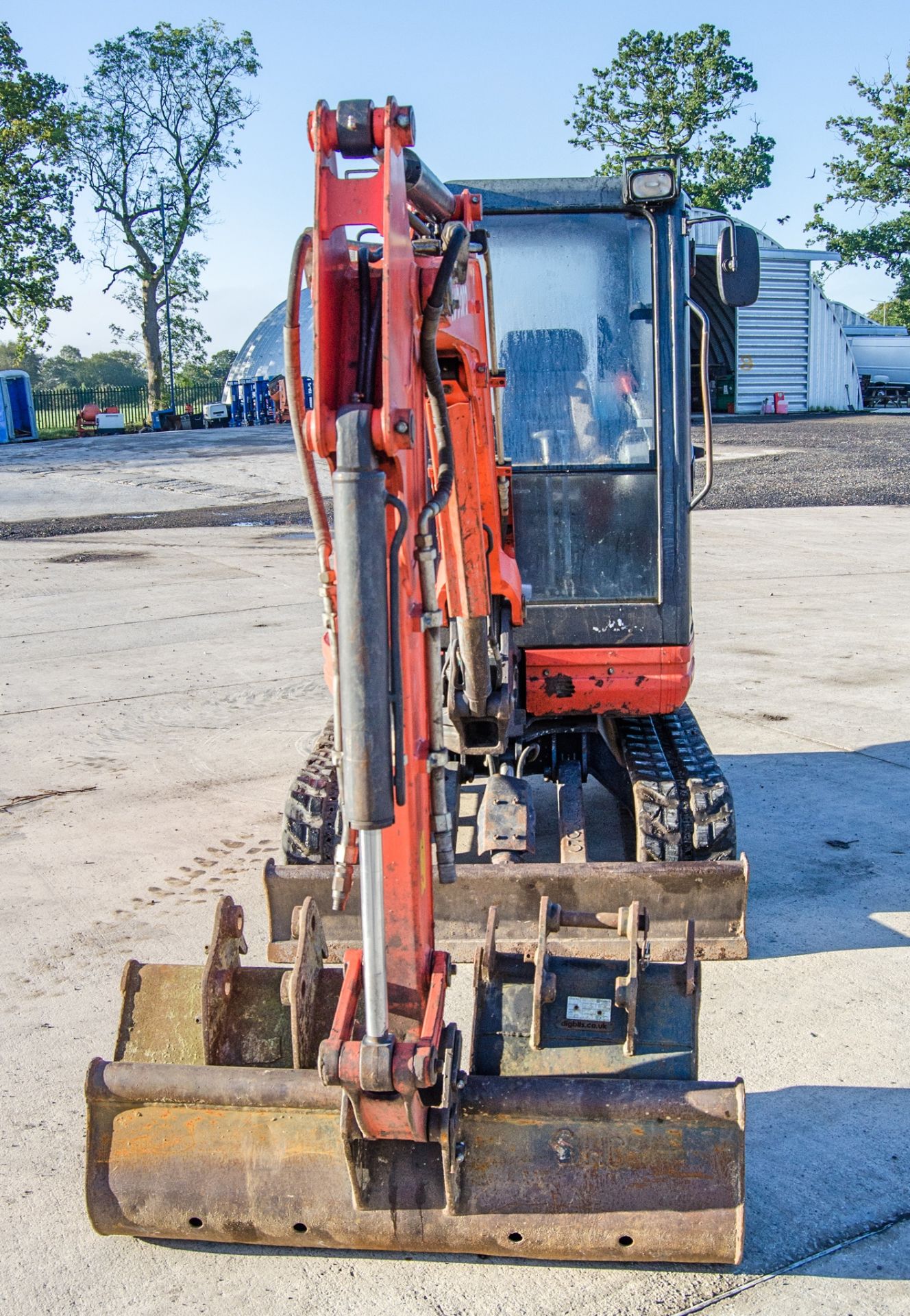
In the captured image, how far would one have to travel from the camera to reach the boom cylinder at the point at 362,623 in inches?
109

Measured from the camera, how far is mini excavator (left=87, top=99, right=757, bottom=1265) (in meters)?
2.95

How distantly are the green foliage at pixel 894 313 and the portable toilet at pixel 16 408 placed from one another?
31559 millimetres

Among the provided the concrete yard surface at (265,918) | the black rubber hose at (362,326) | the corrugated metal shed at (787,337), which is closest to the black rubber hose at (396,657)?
the black rubber hose at (362,326)

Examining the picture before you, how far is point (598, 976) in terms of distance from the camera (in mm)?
3740

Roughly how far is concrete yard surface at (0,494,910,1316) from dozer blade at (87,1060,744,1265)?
124 mm

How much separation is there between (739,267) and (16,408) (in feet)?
116

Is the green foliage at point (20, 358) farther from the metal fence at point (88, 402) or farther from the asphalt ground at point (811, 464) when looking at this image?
the asphalt ground at point (811, 464)

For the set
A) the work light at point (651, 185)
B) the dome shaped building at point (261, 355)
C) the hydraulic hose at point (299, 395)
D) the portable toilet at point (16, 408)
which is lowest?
the hydraulic hose at point (299, 395)

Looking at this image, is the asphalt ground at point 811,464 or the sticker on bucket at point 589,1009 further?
the asphalt ground at point 811,464

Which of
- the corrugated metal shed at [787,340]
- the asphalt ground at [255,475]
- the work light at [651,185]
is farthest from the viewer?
the corrugated metal shed at [787,340]

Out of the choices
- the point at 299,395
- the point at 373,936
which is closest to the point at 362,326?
the point at 299,395

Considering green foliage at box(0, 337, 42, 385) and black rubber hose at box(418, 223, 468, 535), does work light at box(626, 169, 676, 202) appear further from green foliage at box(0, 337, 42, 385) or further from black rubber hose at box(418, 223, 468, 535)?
green foliage at box(0, 337, 42, 385)

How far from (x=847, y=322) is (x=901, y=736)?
148 feet

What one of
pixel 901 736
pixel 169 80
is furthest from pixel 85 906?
pixel 169 80
